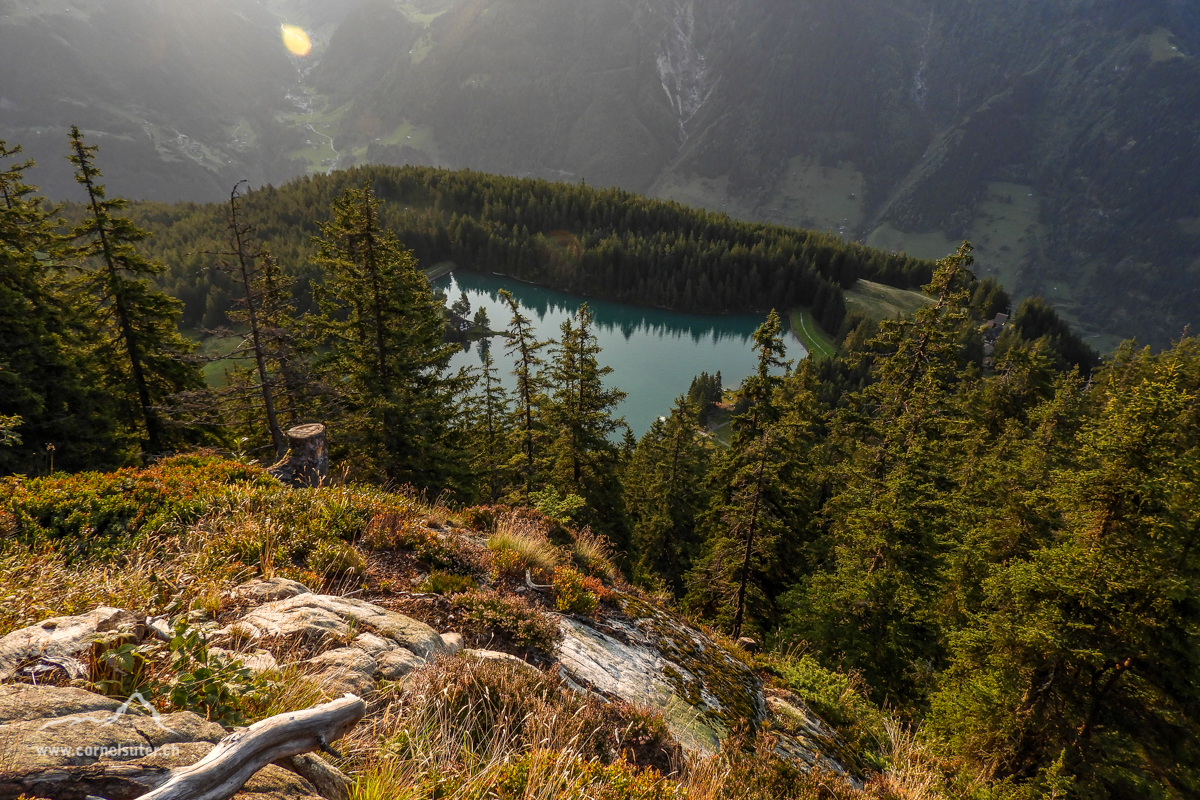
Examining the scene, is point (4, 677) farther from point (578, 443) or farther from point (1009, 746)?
point (578, 443)

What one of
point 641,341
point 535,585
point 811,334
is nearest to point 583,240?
point 641,341

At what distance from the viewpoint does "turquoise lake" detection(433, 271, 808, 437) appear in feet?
258

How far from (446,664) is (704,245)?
425 ft

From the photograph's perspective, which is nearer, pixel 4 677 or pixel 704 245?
pixel 4 677

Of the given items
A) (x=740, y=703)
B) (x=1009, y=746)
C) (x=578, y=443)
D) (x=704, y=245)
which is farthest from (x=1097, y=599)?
(x=704, y=245)

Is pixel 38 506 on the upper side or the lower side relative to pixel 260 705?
lower

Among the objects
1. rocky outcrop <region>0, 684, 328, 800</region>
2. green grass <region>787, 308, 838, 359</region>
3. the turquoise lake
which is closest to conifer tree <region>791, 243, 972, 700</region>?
rocky outcrop <region>0, 684, 328, 800</region>

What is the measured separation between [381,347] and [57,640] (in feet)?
56.6

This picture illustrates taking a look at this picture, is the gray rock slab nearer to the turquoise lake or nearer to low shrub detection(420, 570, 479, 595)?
low shrub detection(420, 570, 479, 595)

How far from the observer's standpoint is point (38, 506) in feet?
20.7

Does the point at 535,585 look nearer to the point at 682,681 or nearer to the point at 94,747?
the point at 682,681

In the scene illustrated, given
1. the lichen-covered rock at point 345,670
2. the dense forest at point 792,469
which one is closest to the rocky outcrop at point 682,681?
the lichen-covered rock at point 345,670

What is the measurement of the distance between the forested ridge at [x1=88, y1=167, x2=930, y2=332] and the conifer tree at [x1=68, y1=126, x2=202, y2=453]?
91641 mm

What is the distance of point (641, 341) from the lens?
100562mm
